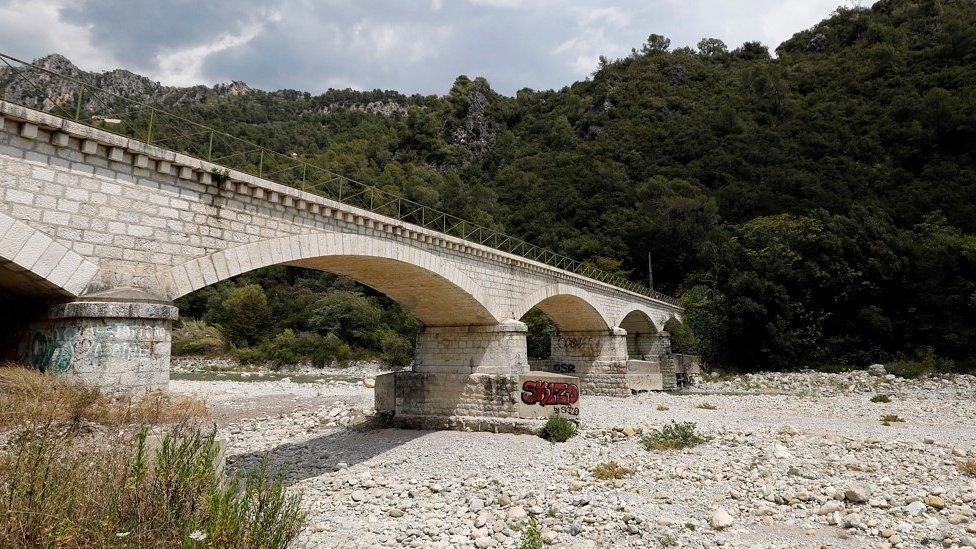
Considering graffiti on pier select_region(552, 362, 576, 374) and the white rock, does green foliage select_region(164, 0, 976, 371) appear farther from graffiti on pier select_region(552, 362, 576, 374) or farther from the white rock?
the white rock

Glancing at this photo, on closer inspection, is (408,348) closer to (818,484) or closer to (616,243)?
(616,243)

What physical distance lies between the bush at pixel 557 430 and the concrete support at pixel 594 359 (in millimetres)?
12351

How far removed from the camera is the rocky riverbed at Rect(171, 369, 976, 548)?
734cm

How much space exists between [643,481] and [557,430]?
4.98m

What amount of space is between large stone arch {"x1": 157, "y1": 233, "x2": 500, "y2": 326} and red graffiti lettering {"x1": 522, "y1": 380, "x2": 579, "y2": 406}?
2.45 metres

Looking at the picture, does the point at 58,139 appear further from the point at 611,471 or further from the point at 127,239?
the point at 611,471

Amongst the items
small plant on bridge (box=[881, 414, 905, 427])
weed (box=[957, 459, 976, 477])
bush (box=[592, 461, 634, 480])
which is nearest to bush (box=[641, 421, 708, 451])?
bush (box=[592, 461, 634, 480])

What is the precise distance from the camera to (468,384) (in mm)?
16344

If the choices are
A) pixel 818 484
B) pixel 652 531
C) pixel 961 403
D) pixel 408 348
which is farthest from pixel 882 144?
pixel 652 531

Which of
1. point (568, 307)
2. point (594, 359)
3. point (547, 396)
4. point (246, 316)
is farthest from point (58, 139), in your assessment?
point (246, 316)

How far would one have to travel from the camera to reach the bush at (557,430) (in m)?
14.6

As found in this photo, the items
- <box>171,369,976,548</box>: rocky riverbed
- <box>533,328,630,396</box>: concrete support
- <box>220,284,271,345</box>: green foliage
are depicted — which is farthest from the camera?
<box>220,284,271,345</box>: green foliage

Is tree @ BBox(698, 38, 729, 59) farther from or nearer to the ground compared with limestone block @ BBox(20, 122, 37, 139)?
farther from the ground

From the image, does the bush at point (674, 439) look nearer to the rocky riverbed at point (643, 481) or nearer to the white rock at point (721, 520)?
the rocky riverbed at point (643, 481)
